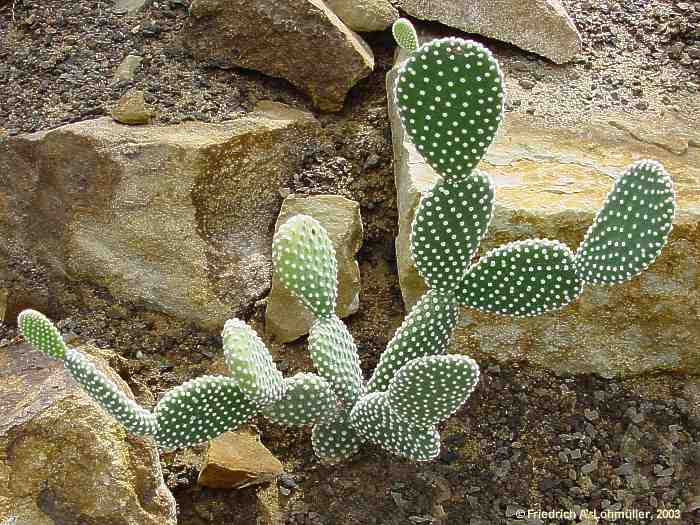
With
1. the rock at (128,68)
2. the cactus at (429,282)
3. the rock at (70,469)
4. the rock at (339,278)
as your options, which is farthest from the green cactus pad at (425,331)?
the rock at (128,68)

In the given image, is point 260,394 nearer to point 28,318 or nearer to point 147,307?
point 28,318

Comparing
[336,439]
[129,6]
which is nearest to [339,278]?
[336,439]

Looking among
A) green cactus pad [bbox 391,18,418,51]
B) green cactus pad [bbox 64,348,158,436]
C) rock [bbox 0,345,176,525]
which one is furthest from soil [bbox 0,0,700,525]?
green cactus pad [bbox 391,18,418,51]

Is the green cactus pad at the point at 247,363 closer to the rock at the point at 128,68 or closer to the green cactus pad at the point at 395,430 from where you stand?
the green cactus pad at the point at 395,430

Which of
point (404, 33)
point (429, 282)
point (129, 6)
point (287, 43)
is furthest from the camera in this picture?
point (129, 6)

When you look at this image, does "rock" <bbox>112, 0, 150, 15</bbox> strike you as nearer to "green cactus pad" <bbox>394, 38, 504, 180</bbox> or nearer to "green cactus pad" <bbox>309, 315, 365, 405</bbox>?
"green cactus pad" <bbox>309, 315, 365, 405</bbox>

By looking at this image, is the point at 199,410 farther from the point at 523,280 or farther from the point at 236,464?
the point at 523,280
